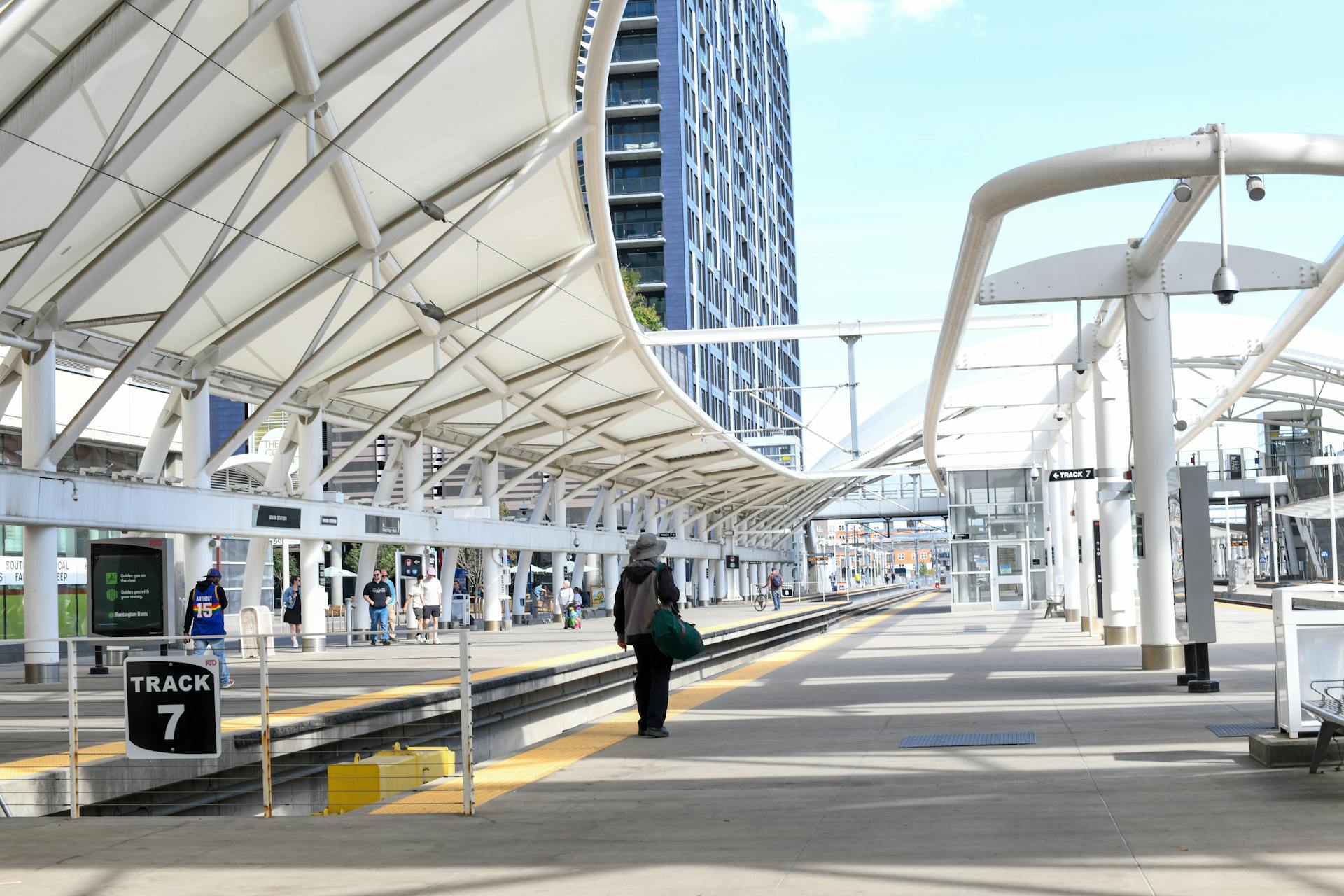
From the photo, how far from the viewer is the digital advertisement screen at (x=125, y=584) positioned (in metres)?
20.1

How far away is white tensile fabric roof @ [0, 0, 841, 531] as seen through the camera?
14.3 meters

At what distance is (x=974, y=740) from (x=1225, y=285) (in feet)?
13.6

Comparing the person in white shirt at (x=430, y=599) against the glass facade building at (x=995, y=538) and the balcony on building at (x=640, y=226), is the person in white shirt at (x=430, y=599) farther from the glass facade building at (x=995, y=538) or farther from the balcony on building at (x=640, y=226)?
the balcony on building at (x=640, y=226)

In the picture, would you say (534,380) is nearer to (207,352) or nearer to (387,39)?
(207,352)

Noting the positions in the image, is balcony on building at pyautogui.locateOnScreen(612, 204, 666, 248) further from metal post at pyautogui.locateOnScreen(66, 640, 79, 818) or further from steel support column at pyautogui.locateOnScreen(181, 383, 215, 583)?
metal post at pyautogui.locateOnScreen(66, 640, 79, 818)

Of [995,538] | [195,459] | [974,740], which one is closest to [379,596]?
[195,459]

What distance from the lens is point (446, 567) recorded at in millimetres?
36688

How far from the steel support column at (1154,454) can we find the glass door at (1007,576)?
105 ft

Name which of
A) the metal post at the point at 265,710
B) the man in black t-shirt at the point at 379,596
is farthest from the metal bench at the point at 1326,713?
the man in black t-shirt at the point at 379,596

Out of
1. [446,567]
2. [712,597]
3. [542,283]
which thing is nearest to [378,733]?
[542,283]

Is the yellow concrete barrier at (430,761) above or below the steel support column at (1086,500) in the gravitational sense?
below

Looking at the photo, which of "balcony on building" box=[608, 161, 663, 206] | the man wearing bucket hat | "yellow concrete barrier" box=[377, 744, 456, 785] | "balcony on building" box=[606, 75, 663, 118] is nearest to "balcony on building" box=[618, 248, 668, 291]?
"balcony on building" box=[608, 161, 663, 206]

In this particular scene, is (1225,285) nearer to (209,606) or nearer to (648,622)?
(648,622)

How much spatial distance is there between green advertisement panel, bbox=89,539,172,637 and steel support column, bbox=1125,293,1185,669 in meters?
13.9
